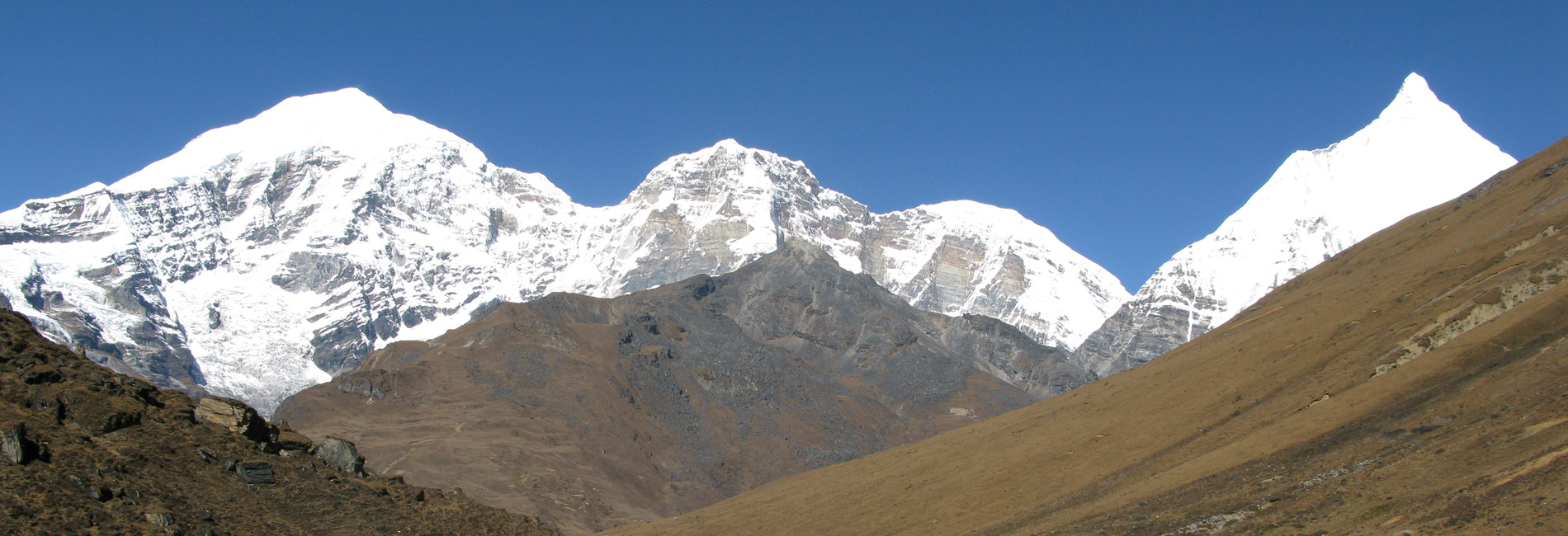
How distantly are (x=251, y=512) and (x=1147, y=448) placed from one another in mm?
64788

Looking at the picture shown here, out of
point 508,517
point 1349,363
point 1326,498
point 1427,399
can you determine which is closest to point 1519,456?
point 1326,498

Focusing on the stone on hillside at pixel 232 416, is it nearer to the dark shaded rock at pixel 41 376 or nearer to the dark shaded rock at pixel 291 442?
the dark shaded rock at pixel 291 442

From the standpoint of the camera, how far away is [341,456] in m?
59.4

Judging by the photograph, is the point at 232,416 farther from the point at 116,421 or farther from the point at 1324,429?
the point at 1324,429

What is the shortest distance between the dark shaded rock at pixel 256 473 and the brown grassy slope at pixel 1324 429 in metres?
43.2

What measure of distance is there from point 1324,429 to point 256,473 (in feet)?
190

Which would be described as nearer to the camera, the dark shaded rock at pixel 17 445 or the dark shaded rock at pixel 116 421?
the dark shaded rock at pixel 17 445

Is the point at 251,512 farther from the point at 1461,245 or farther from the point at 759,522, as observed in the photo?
the point at 1461,245

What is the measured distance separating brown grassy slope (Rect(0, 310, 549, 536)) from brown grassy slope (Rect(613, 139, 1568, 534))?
3991 centimetres

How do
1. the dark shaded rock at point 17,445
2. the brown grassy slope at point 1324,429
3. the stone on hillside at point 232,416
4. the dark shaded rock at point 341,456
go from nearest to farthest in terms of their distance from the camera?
the dark shaded rock at point 17,445, the stone on hillside at point 232,416, the brown grassy slope at point 1324,429, the dark shaded rock at point 341,456

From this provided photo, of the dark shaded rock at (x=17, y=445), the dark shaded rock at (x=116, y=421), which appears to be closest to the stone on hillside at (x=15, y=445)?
the dark shaded rock at (x=17, y=445)

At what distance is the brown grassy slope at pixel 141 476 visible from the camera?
145 ft

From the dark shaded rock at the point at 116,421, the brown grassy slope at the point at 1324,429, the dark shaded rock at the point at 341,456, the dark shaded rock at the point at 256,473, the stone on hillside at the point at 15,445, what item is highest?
the brown grassy slope at the point at 1324,429

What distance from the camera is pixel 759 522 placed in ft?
387
